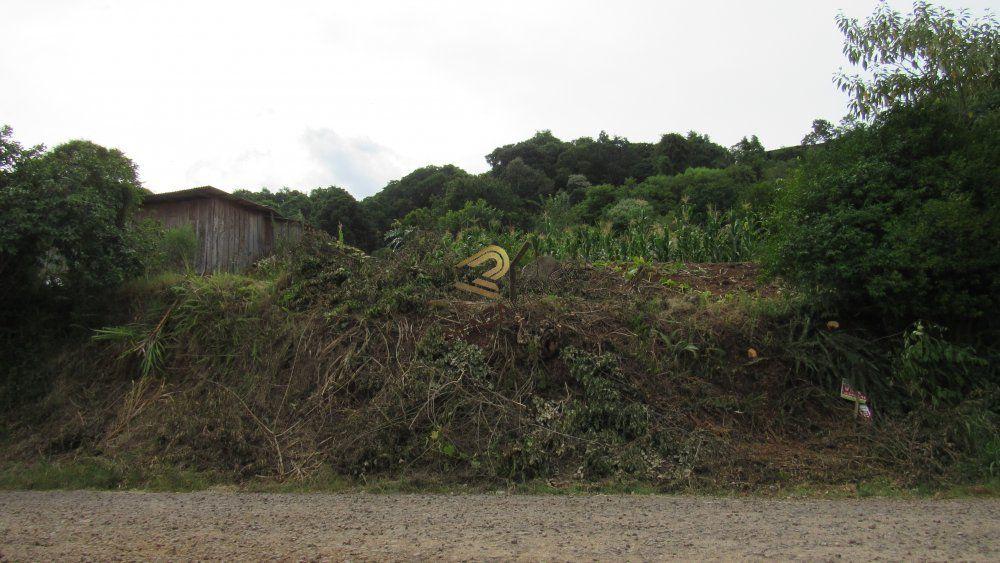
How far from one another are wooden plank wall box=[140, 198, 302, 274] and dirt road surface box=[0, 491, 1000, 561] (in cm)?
1215

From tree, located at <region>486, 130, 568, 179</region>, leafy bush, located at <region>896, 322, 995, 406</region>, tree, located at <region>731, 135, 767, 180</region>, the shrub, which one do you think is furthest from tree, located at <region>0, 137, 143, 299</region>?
tree, located at <region>486, 130, 568, 179</region>

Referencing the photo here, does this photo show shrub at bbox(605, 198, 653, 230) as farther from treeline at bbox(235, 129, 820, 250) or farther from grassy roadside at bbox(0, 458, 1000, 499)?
grassy roadside at bbox(0, 458, 1000, 499)

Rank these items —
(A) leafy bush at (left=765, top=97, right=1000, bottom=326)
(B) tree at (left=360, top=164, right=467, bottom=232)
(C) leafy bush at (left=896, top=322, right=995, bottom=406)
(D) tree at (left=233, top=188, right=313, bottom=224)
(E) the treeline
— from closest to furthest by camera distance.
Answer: (A) leafy bush at (left=765, top=97, right=1000, bottom=326)
(C) leafy bush at (left=896, top=322, right=995, bottom=406)
(E) the treeline
(D) tree at (left=233, top=188, right=313, bottom=224)
(B) tree at (left=360, top=164, right=467, bottom=232)

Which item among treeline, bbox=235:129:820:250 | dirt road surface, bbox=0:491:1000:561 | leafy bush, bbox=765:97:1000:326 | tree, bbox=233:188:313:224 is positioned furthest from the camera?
tree, bbox=233:188:313:224

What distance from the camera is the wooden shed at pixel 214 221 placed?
1727cm

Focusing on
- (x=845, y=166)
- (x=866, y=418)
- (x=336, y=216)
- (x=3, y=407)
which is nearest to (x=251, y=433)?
(x=3, y=407)

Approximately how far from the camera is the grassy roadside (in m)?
5.71

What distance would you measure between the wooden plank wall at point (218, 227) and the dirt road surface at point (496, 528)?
12.1 m

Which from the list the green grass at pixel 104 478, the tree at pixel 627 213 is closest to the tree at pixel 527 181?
the tree at pixel 627 213

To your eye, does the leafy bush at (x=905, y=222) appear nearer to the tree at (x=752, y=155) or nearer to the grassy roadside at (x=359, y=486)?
the grassy roadside at (x=359, y=486)

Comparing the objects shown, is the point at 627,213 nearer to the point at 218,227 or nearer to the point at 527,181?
the point at 218,227

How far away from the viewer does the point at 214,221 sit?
1767 centimetres

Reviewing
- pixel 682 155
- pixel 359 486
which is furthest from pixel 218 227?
pixel 682 155

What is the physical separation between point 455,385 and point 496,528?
2.65 m
